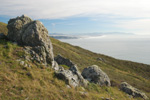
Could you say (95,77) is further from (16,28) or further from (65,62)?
(16,28)

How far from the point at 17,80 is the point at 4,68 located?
7.42ft

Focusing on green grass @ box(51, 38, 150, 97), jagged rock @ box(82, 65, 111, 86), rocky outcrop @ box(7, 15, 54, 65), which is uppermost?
rocky outcrop @ box(7, 15, 54, 65)

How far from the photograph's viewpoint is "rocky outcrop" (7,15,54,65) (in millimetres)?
16453

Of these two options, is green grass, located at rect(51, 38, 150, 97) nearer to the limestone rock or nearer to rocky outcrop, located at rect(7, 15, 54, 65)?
rocky outcrop, located at rect(7, 15, 54, 65)

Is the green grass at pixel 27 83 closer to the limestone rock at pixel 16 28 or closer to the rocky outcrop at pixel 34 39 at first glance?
the rocky outcrop at pixel 34 39

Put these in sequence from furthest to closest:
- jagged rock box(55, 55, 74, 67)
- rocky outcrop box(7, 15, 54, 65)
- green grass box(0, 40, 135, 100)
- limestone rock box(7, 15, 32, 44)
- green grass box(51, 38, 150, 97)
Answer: green grass box(51, 38, 150, 97) < jagged rock box(55, 55, 74, 67) < limestone rock box(7, 15, 32, 44) < rocky outcrop box(7, 15, 54, 65) < green grass box(0, 40, 135, 100)

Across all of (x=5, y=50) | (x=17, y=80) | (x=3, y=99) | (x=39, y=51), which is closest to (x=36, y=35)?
(x=39, y=51)

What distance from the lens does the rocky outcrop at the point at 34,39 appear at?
54.0 feet

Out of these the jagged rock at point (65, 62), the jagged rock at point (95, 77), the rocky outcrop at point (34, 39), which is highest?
the rocky outcrop at point (34, 39)

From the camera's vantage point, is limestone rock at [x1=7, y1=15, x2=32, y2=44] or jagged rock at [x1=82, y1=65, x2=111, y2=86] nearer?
limestone rock at [x1=7, y1=15, x2=32, y2=44]

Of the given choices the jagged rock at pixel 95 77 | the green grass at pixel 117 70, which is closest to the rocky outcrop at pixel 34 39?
the jagged rock at pixel 95 77

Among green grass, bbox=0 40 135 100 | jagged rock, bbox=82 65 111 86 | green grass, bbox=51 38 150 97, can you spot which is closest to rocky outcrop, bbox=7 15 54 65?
green grass, bbox=0 40 135 100

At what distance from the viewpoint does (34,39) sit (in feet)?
57.2

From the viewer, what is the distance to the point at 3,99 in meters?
8.90
